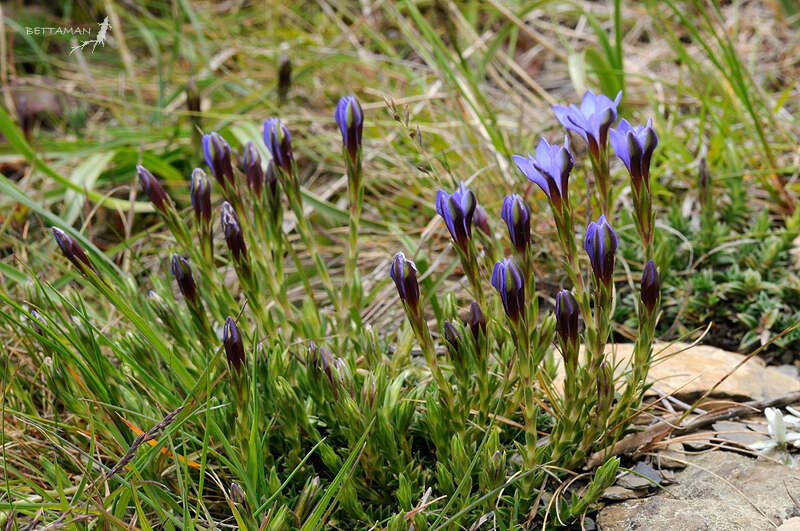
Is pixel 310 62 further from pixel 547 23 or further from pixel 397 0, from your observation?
pixel 547 23

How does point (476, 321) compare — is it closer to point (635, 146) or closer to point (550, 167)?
point (550, 167)

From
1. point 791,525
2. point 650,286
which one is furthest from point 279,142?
point 791,525

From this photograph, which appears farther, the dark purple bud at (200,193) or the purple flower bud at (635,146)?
the dark purple bud at (200,193)

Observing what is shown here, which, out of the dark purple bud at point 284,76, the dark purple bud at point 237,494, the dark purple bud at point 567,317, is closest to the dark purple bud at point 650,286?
the dark purple bud at point 567,317

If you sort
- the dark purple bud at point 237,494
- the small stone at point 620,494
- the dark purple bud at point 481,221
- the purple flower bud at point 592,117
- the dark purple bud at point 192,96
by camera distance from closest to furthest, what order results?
1. the dark purple bud at point 237,494
2. the purple flower bud at point 592,117
3. the small stone at point 620,494
4. the dark purple bud at point 481,221
5. the dark purple bud at point 192,96

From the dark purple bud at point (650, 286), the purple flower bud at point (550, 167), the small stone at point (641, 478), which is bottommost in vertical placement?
the small stone at point (641, 478)

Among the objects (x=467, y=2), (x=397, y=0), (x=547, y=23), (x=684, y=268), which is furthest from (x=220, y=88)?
(x=684, y=268)

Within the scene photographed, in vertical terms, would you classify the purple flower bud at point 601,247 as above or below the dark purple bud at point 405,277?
above

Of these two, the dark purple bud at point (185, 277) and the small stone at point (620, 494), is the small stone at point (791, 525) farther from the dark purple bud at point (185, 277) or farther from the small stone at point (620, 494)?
the dark purple bud at point (185, 277)
